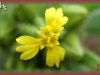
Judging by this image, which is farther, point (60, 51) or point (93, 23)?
point (93, 23)

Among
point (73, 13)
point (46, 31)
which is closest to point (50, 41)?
point (46, 31)

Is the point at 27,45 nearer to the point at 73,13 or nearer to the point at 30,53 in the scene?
the point at 30,53

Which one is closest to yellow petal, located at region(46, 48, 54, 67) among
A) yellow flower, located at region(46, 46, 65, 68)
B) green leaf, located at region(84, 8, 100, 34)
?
yellow flower, located at region(46, 46, 65, 68)

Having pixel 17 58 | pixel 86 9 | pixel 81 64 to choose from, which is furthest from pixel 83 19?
pixel 17 58

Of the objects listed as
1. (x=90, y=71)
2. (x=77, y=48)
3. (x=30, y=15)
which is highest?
(x=30, y=15)

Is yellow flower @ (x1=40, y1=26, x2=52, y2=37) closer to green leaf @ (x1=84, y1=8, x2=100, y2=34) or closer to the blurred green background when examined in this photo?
the blurred green background

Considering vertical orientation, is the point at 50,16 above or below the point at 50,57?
above

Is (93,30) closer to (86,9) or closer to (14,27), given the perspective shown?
(86,9)
